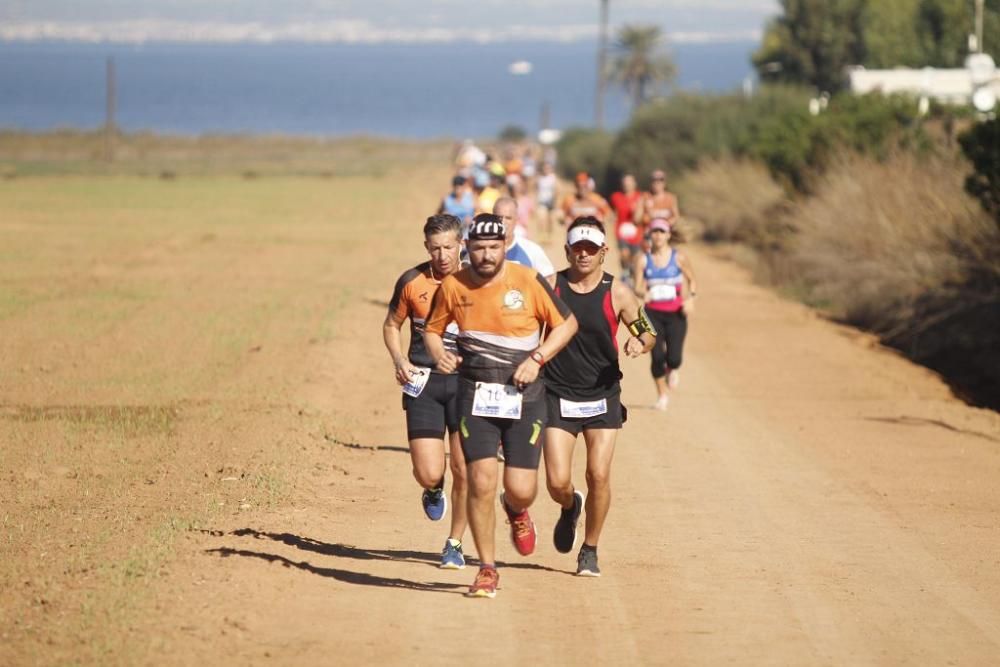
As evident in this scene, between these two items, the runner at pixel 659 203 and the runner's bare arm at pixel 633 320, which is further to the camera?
the runner at pixel 659 203

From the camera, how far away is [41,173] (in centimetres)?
6700

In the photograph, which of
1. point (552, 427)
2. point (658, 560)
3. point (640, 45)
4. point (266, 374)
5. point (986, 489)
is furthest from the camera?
point (640, 45)

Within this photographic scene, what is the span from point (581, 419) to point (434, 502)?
1053 mm

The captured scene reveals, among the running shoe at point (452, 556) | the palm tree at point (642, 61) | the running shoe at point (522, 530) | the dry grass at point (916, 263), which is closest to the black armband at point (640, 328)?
the running shoe at point (522, 530)

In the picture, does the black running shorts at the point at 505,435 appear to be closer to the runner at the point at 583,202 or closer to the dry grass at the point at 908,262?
the runner at the point at 583,202

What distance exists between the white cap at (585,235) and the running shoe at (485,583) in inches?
75.4

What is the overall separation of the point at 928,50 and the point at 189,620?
80687mm

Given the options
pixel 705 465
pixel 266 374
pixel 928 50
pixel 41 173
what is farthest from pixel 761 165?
pixel 928 50

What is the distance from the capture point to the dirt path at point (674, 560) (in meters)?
8.30

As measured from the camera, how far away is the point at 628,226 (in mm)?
22234

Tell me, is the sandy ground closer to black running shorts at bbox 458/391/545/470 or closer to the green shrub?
black running shorts at bbox 458/391/545/470

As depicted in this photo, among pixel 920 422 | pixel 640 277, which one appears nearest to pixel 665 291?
pixel 640 277

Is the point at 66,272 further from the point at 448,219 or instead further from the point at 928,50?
the point at 928,50

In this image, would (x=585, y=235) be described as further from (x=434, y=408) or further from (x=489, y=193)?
(x=489, y=193)
